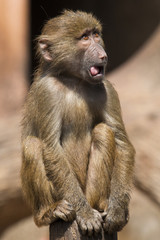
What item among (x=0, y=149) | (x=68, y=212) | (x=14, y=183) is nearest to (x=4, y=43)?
(x=0, y=149)

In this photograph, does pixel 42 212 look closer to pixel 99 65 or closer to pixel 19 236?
pixel 99 65

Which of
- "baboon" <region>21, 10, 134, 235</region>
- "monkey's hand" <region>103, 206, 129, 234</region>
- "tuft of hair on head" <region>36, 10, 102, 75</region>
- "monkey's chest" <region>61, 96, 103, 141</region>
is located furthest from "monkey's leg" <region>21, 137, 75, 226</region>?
"tuft of hair on head" <region>36, 10, 102, 75</region>

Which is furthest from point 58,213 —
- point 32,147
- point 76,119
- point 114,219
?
point 76,119

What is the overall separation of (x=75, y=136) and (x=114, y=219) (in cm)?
111

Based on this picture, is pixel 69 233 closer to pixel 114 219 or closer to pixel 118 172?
pixel 114 219

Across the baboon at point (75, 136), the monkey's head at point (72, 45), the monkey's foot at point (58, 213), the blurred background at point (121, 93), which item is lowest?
the blurred background at point (121, 93)

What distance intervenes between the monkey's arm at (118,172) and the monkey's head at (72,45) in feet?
1.36

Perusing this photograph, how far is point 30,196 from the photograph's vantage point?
6.46 m

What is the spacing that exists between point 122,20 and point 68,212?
1455 cm

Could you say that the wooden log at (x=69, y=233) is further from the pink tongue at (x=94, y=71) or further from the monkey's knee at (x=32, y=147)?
the pink tongue at (x=94, y=71)

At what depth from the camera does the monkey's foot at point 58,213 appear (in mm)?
5980

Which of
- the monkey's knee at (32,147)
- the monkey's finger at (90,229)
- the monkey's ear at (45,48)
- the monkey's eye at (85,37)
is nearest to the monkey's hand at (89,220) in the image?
the monkey's finger at (90,229)

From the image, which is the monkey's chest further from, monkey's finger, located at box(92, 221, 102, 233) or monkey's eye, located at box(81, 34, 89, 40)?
monkey's finger, located at box(92, 221, 102, 233)

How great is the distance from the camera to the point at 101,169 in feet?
20.8
